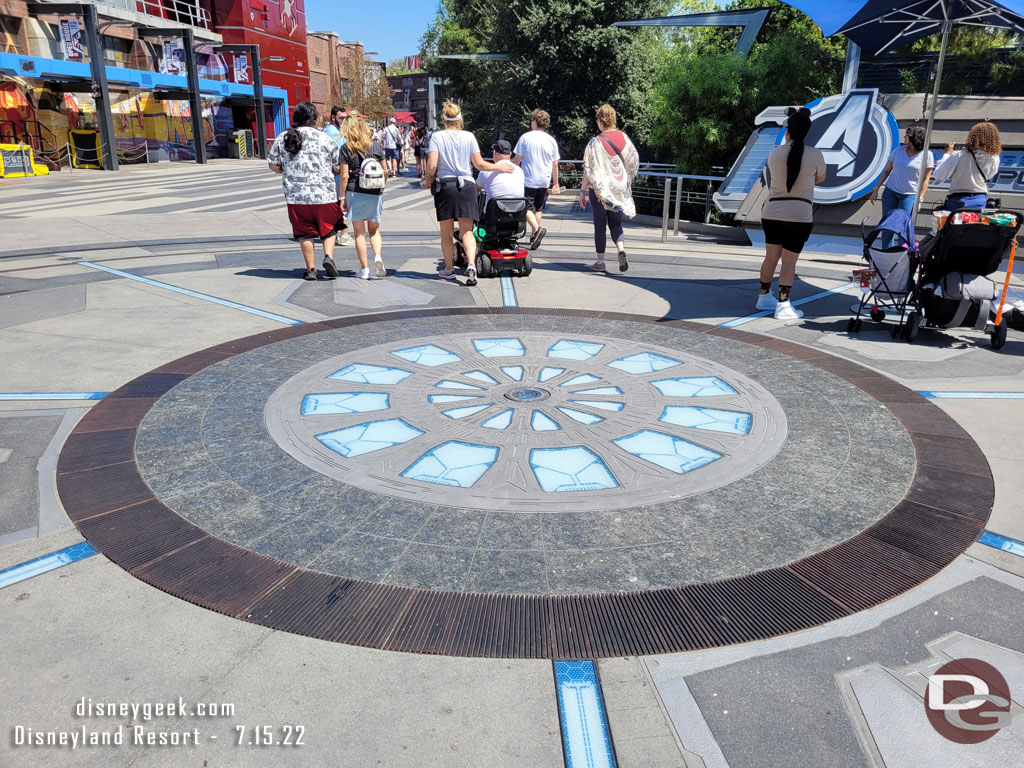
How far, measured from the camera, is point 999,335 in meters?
6.18

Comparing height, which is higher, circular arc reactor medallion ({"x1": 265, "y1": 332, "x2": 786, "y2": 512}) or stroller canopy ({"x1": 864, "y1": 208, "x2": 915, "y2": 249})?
stroller canopy ({"x1": 864, "y1": 208, "x2": 915, "y2": 249})

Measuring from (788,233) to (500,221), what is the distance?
10.8 ft

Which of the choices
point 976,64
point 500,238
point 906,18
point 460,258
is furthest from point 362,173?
point 976,64

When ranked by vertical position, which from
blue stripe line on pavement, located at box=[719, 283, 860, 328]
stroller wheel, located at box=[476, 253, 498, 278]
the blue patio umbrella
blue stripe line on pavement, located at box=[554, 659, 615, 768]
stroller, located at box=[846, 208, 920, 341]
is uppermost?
the blue patio umbrella

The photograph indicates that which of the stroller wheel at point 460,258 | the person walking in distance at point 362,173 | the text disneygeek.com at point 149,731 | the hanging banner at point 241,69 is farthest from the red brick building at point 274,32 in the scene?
the text disneygeek.com at point 149,731

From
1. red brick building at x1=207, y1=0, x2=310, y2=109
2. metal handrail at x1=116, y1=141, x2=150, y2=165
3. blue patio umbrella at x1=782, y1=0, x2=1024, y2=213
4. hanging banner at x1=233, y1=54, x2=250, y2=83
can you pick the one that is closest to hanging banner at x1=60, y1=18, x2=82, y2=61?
metal handrail at x1=116, y1=141, x2=150, y2=165

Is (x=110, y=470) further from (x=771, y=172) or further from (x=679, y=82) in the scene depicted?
(x=679, y=82)

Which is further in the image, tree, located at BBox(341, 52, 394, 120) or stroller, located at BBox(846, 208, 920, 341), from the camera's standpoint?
tree, located at BBox(341, 52, 394, 120)

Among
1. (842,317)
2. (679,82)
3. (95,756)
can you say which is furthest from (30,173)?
(95,756)

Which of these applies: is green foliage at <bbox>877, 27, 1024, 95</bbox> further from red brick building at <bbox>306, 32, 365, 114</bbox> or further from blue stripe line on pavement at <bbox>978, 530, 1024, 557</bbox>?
red brick building at <bbox>306, 32, 365, 114</bbox>

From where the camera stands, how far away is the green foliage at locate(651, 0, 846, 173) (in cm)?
1452

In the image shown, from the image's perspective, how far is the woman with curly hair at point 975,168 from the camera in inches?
297

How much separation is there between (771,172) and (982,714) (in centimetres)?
556

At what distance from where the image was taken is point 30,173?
25625 mm
